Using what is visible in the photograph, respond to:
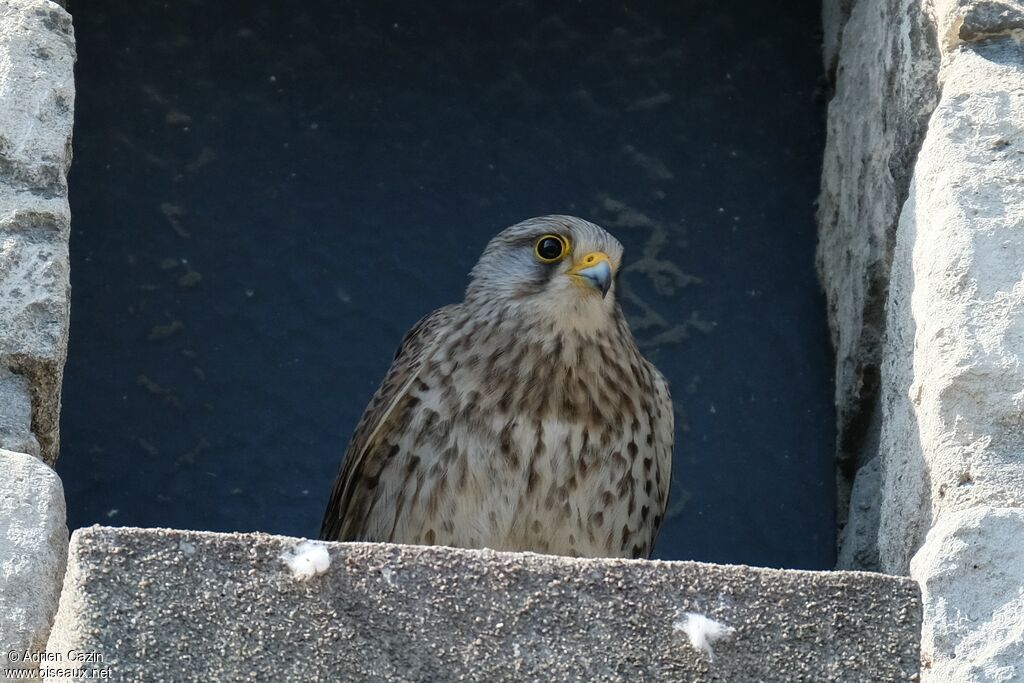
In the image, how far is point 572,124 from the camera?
4.20 m

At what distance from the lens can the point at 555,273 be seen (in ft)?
12.4

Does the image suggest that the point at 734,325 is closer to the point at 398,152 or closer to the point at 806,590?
the point at 398,152

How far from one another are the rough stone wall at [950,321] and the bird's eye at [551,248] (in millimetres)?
636

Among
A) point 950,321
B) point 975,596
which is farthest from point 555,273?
point 975,596

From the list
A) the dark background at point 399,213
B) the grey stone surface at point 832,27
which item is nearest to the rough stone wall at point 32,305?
the dark background at point 399,213

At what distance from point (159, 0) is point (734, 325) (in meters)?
1.52

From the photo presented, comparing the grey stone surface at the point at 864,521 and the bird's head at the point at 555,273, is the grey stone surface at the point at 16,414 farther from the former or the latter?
the grey stone surface at the point at 864,521

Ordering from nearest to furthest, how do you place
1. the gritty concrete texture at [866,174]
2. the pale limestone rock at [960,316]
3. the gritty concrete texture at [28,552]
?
the gritty concrete texture at [28,552] < the pale limestone rock at [960,316] < the gritty concrete texture at [866,174]

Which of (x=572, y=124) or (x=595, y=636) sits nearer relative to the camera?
(x=595, y=636)

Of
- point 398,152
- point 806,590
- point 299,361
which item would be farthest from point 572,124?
point 806,590

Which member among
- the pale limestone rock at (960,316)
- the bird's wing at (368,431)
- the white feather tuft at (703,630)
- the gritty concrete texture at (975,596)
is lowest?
the bird's wing at (368,431)

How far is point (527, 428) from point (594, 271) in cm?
38

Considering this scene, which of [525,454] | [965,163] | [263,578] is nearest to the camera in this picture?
[263,578]

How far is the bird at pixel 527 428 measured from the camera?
3484mm
